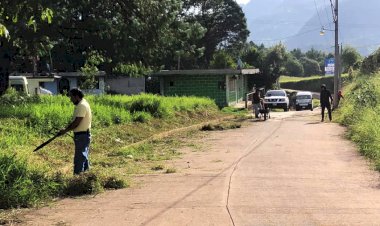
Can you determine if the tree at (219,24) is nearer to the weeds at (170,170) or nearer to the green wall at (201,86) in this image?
the green wall at (201,86)

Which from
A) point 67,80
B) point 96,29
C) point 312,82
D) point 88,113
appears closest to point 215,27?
point 312,82

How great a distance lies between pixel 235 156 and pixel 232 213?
18.9 feet

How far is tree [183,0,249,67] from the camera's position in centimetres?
6569

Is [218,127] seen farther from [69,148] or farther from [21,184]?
[21,184]

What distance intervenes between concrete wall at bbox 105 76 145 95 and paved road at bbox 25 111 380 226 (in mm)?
27853

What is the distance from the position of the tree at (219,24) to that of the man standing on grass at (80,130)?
5578 cm

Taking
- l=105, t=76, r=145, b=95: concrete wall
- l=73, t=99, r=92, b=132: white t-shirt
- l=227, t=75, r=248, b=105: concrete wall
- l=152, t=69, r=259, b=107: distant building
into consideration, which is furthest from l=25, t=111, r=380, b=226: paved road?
l=105, t=76, r=145, b=95: concrete wall

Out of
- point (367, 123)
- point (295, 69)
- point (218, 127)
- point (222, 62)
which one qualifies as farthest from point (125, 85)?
point (295, 69)

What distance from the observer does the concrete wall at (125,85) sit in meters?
40.4

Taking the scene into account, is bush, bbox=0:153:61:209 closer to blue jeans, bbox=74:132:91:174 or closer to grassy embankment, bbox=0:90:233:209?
grassy embankment, bbox=0:90:233:209

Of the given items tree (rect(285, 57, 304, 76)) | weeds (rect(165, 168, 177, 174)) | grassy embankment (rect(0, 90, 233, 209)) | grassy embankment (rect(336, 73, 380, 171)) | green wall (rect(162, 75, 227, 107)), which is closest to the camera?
grassy embankment (rect(0, 90, 233, 209))

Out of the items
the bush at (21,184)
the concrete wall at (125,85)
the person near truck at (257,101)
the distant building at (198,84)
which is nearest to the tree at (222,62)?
the concrete wall at (125,85)

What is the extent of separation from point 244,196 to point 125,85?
3427 centimetres

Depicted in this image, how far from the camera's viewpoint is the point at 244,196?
7832 mm
